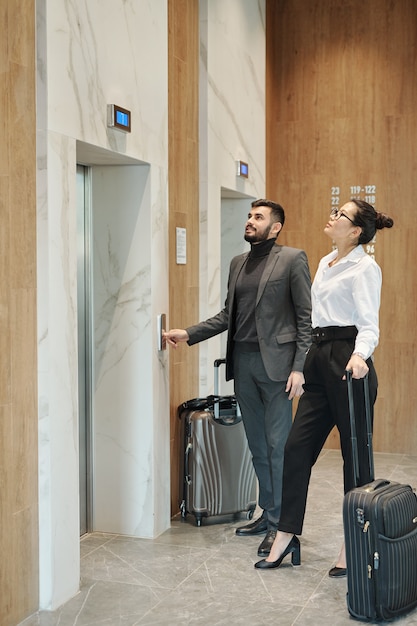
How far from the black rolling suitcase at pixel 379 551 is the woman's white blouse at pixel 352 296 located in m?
0.58

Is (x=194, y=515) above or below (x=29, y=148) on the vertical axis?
below

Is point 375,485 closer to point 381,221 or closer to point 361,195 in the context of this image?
point 381,221

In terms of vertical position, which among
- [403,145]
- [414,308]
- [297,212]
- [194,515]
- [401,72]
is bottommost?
[194,515]

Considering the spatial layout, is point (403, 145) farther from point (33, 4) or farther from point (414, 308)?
point (33, 4)

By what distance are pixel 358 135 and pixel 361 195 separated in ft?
1.52

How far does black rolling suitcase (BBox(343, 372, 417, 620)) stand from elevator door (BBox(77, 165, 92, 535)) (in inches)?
63.6

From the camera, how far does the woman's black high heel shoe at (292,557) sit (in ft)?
12.7

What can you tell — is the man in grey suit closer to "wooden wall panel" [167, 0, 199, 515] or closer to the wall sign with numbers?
"wooden wall panel" [167, 0, 199, 515]

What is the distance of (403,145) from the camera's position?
250 inches

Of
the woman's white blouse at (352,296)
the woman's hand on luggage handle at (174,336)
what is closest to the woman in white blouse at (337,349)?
the woman's white blouse at (352,296)

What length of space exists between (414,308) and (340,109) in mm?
1655

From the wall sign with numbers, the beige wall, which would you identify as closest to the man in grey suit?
the beige wall

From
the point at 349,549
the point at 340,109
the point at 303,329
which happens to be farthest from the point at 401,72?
the point at 349,549

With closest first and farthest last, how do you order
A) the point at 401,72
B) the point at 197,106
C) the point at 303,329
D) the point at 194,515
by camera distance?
the point at 303,329
the point at 194,515
the point at 197,106
the point at 401,72
